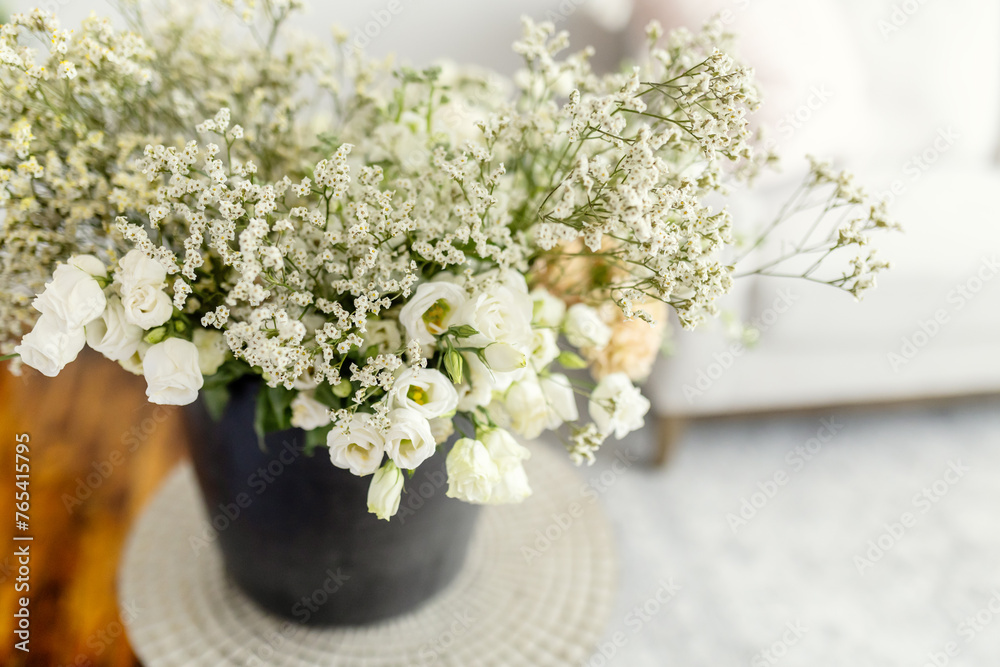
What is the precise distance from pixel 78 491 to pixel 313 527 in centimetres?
→ 74

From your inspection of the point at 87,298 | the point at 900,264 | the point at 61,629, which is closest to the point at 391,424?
the point at 87,298

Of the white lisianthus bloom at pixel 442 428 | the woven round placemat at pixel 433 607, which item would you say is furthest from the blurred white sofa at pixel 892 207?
the white lisianthus bloom at pixel 442 428

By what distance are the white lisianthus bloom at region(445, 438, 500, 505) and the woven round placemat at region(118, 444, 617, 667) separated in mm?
316

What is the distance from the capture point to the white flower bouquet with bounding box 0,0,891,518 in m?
0.51

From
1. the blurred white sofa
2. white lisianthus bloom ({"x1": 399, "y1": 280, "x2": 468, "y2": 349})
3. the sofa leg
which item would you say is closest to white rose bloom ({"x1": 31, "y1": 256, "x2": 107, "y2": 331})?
white lisianthus bloom ({"x1": 399, "y1": 280, "x2": 468, "y2": 349})

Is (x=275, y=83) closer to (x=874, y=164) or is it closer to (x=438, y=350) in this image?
(x=438, y=350)

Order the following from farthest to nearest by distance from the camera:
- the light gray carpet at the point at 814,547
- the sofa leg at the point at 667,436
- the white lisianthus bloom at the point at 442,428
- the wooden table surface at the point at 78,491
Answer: the sofa leg at the point at 667,436 < the light gray carpet at the point at 814,547 < the wooden table surface at the point at 78,491 < the white lisianthus bloom at the point at 442,428

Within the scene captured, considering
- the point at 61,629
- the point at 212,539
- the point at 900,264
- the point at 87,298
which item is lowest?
the point at 61,629

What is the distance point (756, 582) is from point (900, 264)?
683 millimetres

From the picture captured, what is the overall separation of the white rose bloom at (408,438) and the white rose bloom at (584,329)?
0.20m

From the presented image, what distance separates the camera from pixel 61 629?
96cm

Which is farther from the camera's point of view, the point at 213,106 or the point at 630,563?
the point at 630,563

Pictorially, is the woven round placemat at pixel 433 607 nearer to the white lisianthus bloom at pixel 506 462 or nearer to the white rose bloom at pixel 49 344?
the white lisianthus bloom at pixel 506 462

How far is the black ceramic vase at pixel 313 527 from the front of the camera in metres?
0.66
